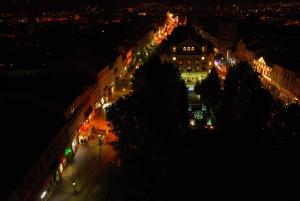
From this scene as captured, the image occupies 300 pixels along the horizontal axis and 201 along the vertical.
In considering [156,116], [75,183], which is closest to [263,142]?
[156,116]

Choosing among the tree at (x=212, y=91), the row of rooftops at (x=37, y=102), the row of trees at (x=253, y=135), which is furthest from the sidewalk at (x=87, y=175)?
the tree at (x=212, y=91)

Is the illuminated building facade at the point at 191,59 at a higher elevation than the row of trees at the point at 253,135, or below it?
higher

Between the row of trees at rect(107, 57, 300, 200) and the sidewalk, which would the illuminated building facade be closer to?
the row of trees at rect(107, 57, 300, 200)

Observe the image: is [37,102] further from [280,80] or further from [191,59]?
[280,80]

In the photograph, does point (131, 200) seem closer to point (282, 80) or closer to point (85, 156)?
point (85, 156)

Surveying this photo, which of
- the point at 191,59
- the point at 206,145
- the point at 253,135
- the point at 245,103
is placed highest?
Answer: the point at 191,59

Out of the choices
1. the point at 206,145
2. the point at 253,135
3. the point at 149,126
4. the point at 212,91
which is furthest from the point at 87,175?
the point at 212,91

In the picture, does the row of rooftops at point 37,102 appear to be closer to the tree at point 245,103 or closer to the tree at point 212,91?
the tree at point 212,91

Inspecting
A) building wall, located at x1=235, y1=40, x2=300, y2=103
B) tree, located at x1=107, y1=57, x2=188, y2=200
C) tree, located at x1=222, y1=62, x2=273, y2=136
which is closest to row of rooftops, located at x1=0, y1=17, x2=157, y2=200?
tree, located at x1=107, y1=57, x2=188, y2=200
